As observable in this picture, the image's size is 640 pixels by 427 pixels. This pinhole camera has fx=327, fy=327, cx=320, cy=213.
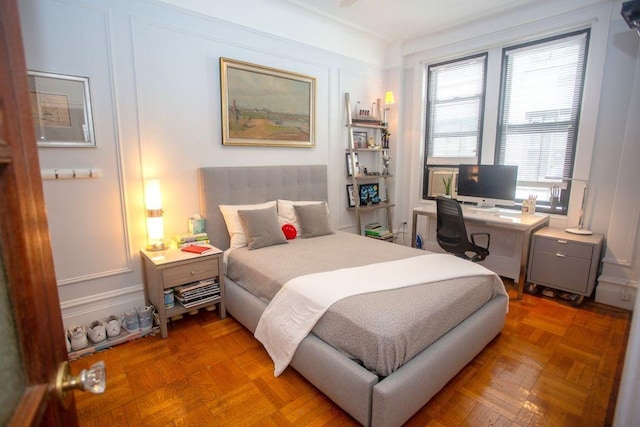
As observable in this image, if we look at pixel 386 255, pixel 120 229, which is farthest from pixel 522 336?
pixel 120 229

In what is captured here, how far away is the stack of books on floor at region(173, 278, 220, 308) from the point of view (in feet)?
8.55

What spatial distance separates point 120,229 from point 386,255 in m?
2.20

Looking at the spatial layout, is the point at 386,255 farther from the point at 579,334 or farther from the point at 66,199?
the point at 66,199

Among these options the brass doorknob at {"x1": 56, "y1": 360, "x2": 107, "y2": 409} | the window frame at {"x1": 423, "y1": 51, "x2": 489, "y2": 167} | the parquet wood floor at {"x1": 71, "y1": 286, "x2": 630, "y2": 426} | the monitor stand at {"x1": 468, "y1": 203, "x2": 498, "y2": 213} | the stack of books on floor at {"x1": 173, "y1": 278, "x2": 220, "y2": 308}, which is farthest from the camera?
the window frame at {"x1": 423, "y1": 51, "x2": 489, "y2": 167}

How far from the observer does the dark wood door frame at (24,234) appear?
0.49 m

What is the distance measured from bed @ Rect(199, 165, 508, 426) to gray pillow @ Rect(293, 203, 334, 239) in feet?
0.66

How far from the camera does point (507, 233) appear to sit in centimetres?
368

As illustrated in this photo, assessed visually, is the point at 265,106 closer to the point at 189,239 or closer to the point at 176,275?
the point at 189,239

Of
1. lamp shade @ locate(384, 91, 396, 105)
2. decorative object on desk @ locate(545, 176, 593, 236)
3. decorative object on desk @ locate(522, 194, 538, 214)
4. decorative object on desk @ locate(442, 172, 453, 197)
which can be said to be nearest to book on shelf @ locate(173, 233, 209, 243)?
lamp shade @ locate(384, 91, 396, 105)

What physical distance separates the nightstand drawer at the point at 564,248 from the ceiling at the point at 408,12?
2398 mm

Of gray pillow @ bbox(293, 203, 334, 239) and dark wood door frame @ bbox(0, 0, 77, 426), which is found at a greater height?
dark wood door frame @ bbox(0, 0, 77, 426)

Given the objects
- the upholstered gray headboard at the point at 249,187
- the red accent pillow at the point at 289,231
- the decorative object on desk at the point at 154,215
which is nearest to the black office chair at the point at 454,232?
the upholstered gray headboard at the point at 249,187

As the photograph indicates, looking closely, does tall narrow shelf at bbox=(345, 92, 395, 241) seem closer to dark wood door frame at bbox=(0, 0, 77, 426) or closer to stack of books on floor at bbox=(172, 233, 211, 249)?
stack of books on floor at bbox=(172, 233, 211, 249)

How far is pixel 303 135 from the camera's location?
3742 millimetres
